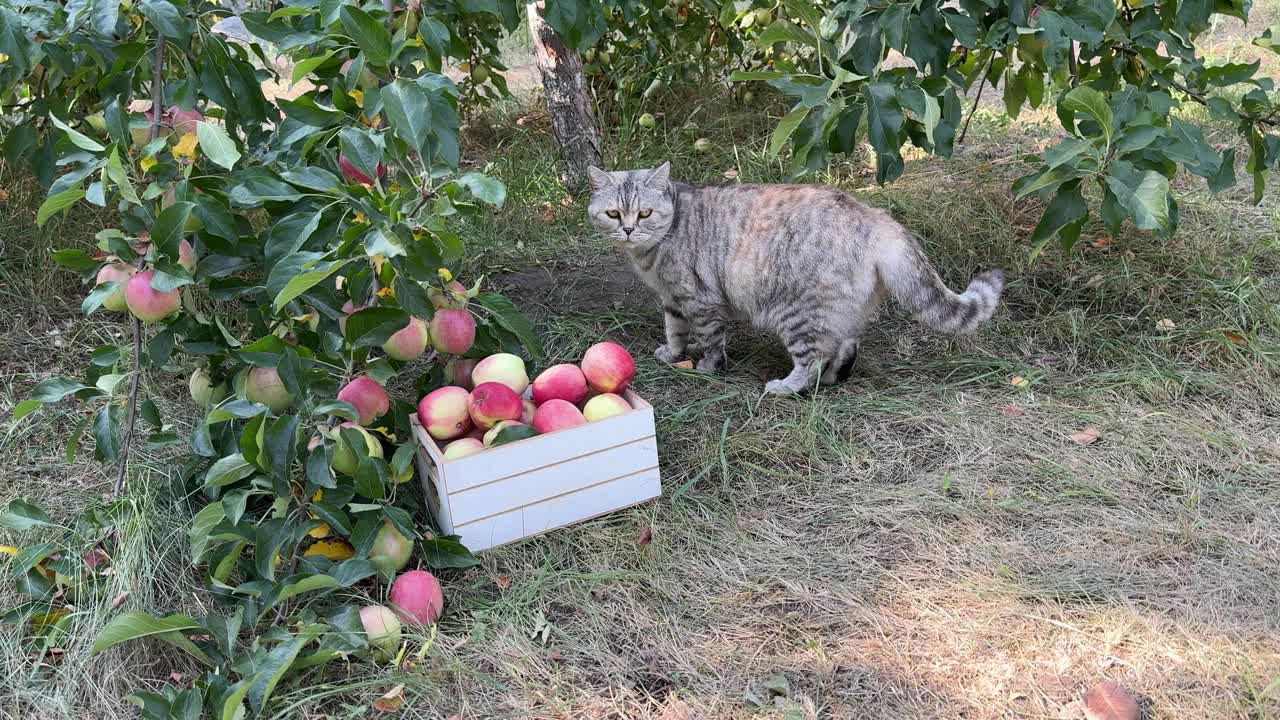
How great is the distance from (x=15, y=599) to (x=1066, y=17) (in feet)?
10.2

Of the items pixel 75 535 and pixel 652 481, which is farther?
Result: pixel 652 481

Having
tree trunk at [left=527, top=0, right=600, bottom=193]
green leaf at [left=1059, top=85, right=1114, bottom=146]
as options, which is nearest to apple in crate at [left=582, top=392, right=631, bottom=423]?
green leaf at [left=1059, top=85, right=1114, bottom=146]

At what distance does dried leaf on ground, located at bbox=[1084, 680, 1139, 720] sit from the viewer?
1869 mm

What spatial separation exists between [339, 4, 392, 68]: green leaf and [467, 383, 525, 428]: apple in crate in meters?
0.90

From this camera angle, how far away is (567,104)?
4.93 m

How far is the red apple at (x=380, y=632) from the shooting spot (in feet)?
6.93

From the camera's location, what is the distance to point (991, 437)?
2992mm

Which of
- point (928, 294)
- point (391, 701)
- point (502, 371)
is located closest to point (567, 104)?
point (928, 294)

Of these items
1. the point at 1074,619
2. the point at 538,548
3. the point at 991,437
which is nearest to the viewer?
the point at 1074,619

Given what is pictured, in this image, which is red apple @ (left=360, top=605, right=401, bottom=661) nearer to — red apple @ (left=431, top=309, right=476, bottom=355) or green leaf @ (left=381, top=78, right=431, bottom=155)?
red apple @ (left=431, top=309, right=476, bottom=355)

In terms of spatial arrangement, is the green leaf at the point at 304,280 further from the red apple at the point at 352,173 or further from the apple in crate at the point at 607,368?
the apple in crate at the point at 607,368

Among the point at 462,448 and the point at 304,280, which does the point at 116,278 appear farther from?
the point at 462,448

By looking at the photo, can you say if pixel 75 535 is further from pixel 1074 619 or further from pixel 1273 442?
pixel 1273 442

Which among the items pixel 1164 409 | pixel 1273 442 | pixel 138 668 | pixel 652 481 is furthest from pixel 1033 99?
pixel 138 668
